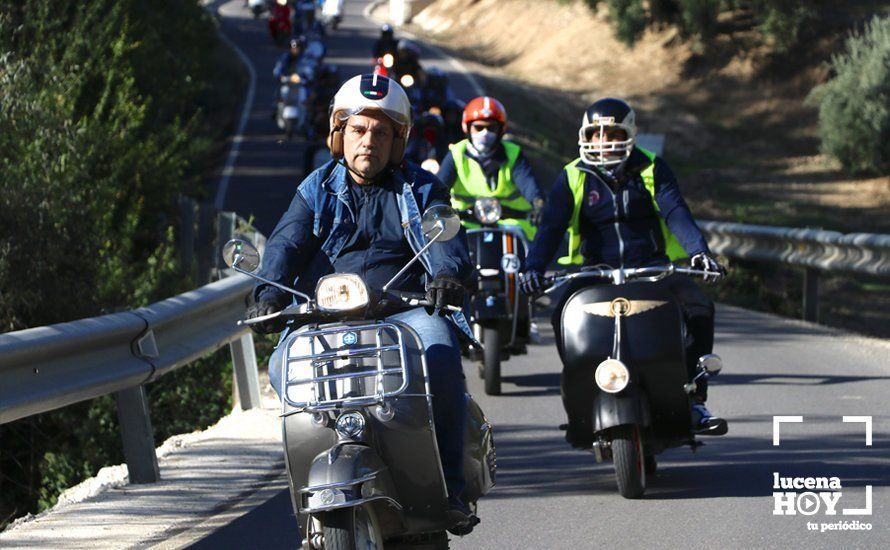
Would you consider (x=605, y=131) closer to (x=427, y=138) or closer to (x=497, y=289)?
(x=497, y=289)

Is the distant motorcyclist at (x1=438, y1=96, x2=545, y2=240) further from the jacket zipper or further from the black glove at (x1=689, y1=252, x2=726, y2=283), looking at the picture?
the black glove at (x1=689, y1=252, x2=726, y2=283)

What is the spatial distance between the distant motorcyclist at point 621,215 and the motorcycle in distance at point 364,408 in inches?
115

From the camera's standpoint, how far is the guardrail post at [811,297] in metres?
16.9

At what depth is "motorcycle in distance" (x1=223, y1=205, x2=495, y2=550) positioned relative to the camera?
5.40 metres

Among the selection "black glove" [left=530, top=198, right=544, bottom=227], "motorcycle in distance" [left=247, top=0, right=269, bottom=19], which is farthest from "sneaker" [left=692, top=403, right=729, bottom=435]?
"motorcycle in distance" [left=247, top=0, right=269, bottom=19]

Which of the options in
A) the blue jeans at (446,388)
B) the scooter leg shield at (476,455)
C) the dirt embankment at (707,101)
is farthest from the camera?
the dirt embankment at (707,101)

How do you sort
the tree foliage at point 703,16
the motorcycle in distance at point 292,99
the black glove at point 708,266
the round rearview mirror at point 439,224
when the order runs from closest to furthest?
1. the round rearview mirror at point 439,224
2. the black glove at point 708,266
3. the motorcycle in distance at point 292,99
4. the tree foliage at point 703,16

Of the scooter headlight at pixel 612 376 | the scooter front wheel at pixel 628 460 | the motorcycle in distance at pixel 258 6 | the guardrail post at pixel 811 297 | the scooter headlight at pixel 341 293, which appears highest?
the motorcycle in distance at pixel 258 6

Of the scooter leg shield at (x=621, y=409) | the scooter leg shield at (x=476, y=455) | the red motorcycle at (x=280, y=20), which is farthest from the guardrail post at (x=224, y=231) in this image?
the red motorcycle at (x=280, y=20)

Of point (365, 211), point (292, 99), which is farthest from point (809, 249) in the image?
point (292, 99)

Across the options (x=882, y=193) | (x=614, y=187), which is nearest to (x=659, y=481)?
(x=614, y=187)

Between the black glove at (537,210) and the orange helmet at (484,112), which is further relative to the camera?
the orange helmet at (484,112)

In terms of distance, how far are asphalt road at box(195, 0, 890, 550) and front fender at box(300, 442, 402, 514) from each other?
5.26 ft

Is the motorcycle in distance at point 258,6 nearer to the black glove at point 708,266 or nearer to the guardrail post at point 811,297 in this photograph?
the guardrail post at point 811,297
